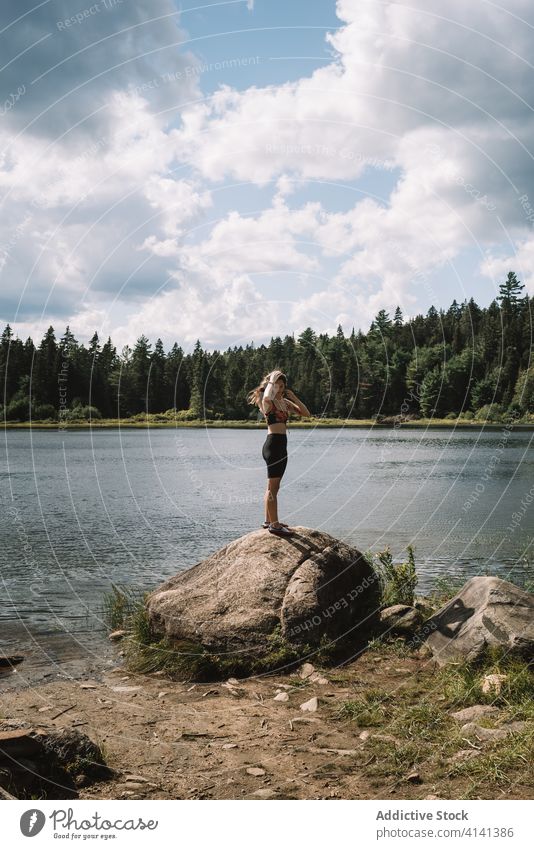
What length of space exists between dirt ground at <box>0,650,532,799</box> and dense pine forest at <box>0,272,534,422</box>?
257ft

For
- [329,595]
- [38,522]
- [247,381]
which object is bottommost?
[38,522]

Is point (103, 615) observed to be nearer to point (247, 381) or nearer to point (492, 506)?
point (492, 506)

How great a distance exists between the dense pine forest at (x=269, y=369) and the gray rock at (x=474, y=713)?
263 ft

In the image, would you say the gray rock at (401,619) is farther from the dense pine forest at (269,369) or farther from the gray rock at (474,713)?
the dense pine forest at (269,369)

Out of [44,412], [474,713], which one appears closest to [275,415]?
[474,713]

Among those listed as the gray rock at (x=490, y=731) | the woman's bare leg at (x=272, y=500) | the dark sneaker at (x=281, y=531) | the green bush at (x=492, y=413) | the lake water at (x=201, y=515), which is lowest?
the lake water at (x=201, y=515)

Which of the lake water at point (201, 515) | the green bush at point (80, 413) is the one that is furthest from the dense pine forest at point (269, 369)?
the lake water at point (201, 515)

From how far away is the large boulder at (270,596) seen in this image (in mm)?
10969

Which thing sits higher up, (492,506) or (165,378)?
(165,378)

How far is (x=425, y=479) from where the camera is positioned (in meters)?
45.7

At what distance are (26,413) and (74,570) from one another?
326 feet

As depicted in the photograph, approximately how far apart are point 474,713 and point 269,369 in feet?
298
